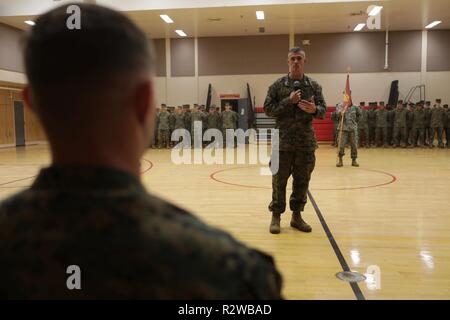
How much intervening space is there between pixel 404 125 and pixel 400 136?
65 cm

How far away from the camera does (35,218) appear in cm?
70

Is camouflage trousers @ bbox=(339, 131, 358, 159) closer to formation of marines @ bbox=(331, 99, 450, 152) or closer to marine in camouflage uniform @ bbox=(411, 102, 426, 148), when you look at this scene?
formation of marines @ bbox=(331, 99, 450, 152)

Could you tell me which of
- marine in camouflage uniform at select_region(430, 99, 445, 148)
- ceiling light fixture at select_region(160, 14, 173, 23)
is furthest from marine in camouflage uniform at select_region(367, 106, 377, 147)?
ceiling light fixture at select_region(160, 14, 173, 23)

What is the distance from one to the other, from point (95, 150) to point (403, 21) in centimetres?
Result: 1856

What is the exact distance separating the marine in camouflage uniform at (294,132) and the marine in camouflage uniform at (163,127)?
42.0ft

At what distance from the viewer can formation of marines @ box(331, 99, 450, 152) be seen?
15.8 m

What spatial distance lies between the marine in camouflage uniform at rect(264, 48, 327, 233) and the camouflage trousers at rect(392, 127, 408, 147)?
41.8ft

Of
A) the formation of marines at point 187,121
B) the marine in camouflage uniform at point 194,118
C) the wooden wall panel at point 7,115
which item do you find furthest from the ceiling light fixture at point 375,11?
the wooden wall panel at point 7,115

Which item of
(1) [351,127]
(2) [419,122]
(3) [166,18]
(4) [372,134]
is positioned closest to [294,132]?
(1) [351,127]

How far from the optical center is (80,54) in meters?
0.73

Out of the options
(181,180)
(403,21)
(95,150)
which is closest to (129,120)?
(95,150)

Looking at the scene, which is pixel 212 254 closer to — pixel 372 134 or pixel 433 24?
pixel 372 134

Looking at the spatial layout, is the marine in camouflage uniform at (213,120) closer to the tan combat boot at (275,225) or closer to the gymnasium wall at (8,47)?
the gymnasium wall at (8,47)
